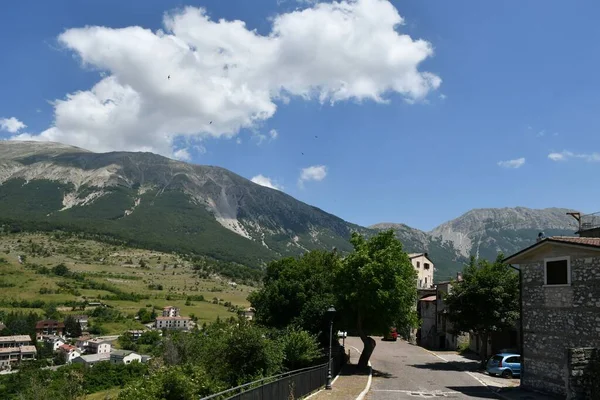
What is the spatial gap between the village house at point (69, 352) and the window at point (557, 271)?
126 meters

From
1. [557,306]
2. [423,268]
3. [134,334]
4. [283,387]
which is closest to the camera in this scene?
[283,387]

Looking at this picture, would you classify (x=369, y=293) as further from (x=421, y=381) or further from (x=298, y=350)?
(x=421, y=381)

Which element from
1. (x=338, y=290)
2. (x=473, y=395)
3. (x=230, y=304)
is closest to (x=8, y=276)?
(x=230, y=304)

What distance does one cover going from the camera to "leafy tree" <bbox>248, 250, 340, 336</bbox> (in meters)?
35.8

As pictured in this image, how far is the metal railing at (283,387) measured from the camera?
12618 mm

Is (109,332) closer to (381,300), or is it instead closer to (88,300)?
(88,300)

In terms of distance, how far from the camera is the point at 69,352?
12219 centimetres

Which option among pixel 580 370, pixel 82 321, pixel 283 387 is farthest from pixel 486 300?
pixel 82 321

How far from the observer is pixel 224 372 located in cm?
2425

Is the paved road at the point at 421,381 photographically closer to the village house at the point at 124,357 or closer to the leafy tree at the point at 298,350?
the leafy tree at the point at 298,350

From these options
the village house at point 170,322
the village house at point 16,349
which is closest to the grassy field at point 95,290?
the village house at point 170,322

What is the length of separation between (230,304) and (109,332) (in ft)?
141

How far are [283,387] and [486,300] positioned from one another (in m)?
22.9

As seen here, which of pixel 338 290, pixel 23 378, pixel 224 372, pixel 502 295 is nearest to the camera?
pixel 224 372
